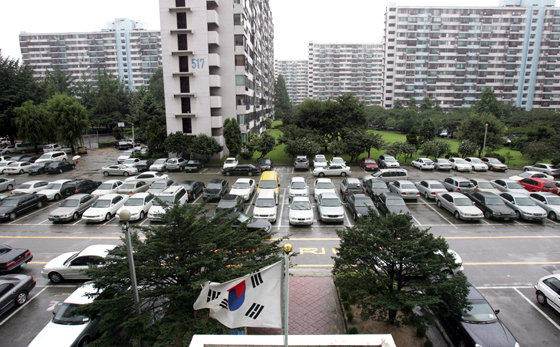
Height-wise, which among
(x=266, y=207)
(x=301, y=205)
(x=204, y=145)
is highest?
(x=204, y=145)

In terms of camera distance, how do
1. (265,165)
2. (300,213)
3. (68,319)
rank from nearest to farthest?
(68,319) → (300,213) → (265,165)

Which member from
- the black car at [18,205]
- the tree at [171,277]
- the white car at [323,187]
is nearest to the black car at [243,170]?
the white car at [323,187]

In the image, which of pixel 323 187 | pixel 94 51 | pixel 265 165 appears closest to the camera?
pixel 323 187

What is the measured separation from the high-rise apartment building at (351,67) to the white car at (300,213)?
129m

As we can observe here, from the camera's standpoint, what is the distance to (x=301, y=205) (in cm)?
1994

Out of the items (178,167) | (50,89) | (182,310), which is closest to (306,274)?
(182,310)

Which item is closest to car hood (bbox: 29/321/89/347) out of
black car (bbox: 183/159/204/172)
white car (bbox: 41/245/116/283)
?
A: white car (bbox: 41/245/116/283)

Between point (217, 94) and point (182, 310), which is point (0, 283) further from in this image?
point (217, 94)

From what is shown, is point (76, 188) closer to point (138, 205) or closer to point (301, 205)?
point (138, 205)

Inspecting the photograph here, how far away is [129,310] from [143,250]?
150 centimetres

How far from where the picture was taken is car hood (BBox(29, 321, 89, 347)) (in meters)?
8.76

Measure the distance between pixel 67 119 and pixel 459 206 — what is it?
4623 cm

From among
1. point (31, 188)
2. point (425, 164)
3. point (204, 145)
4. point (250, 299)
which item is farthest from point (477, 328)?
point (204, 145)

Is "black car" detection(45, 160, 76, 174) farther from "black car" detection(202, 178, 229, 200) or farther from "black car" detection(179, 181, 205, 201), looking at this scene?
"black car" detection(202, 178, 229, 200)
